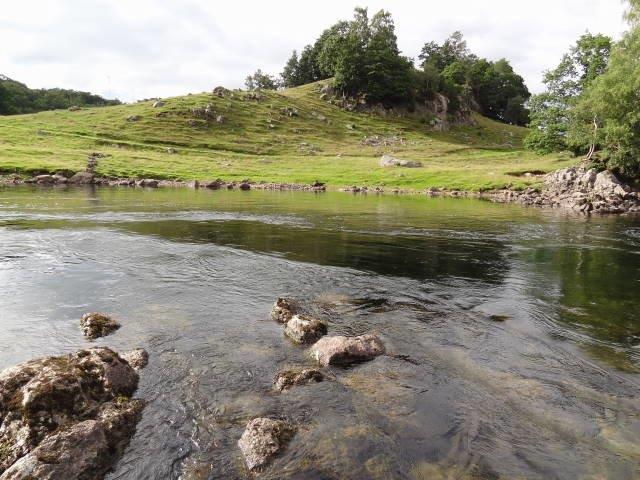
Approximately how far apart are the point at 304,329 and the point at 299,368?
1.89 metres

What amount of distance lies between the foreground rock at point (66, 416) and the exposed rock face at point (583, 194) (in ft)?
181

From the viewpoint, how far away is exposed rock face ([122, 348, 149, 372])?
11588 millimetres

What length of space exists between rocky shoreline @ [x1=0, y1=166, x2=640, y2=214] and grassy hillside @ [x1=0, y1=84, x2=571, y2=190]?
3.94 meters

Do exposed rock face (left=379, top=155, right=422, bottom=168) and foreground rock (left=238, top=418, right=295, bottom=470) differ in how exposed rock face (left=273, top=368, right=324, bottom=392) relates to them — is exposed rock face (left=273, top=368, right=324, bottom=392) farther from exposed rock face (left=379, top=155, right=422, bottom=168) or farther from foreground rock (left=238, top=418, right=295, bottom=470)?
exposed rock face (left=379, top=155, right=422, bottom=168)

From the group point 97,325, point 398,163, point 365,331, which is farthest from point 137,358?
point 398,163

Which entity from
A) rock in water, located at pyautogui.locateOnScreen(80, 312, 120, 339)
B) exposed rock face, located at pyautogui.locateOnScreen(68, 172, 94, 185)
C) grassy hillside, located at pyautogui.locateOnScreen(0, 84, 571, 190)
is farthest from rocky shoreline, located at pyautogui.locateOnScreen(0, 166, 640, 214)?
rock in water, located at pyautogui.locateOnScreen(80, 312, 120, 339)

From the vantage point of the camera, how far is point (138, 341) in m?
13.4

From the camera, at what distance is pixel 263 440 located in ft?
28.2

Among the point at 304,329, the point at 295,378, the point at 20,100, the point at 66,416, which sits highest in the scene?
the point at 20,100

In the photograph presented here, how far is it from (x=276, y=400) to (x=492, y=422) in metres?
4.63

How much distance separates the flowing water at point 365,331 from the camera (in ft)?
28.4

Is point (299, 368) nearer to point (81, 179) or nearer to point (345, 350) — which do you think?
point (345, 350)

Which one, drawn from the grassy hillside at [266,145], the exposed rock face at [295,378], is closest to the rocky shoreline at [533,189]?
the grassy hillside at [266,145]

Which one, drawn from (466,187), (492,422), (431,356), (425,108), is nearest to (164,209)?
(431,356)
